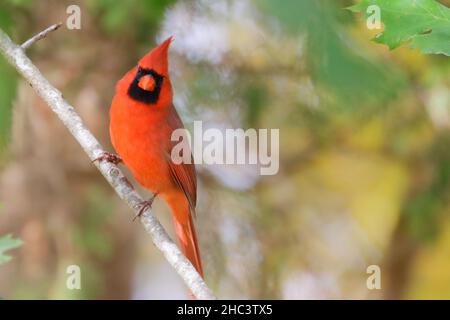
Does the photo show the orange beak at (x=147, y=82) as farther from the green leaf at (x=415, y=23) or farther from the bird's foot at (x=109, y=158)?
the green leaf at (x=415, y=23)

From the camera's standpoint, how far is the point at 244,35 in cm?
361

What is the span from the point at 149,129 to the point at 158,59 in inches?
12.2

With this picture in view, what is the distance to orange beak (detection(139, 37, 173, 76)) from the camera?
2391mm

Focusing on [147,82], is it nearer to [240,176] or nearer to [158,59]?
[158,59]

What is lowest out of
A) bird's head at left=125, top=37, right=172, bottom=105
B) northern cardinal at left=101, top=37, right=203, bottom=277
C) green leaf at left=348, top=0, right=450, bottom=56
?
green leaf at left=348, top=0, right=450, bottom=56

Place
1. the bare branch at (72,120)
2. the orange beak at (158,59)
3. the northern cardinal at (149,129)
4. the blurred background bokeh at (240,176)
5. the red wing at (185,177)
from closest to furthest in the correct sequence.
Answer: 1. the bare branch at (72,120)
2. the orange beak at (158,59)
3. the northern cardinal at (149,129)
4. the red wing at (185,177)
5. the blurred background bokeh at (240,176)

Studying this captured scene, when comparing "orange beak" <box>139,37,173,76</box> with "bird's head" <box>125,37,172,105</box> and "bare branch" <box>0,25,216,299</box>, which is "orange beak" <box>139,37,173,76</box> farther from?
"bare branch" <box>0,25,216,299</box>

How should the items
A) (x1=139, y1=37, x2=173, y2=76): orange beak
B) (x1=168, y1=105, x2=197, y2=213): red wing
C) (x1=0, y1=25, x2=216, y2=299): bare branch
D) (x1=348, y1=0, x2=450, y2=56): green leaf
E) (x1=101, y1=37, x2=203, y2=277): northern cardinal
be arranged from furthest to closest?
1. (x1=168, y1=105, x2=197, y2=213): red wing
2. (x1=101, y1=37, x2=203, y2=277): northern cardinal
3. (x1=139, y1=37, x2=173, y2=76): orange beak
4. (x1=0, y1=25, x2=216, y2=299): bare branch
5. (x1=348, y1=0, x2=450, y2=56): green leaf

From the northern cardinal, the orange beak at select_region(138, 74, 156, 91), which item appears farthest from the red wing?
the orange beak at select_region(138, 74, 156, 91)

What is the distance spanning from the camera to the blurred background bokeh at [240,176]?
3.10 meters

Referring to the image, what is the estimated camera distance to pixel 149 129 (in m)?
2.62

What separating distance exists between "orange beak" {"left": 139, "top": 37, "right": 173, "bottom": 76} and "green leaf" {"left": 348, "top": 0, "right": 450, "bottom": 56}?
2.95ft
